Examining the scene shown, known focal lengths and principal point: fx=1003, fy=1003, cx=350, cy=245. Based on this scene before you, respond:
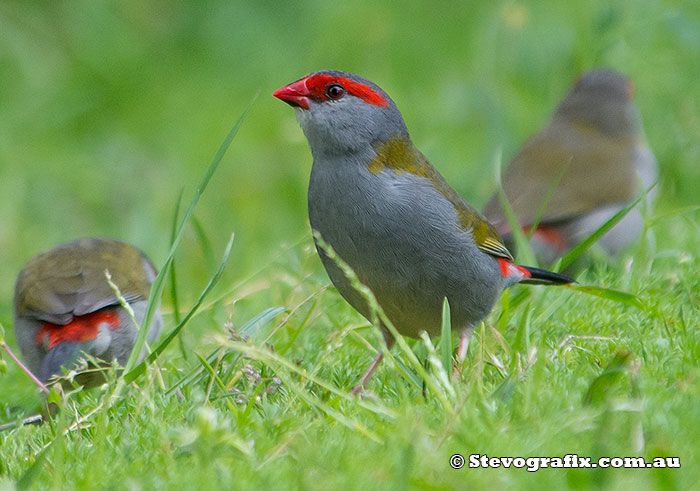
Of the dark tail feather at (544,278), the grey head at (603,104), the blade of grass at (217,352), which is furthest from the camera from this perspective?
the grey head at (603,104)

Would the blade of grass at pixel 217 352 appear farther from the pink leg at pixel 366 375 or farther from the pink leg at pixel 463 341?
the pink leg at pixel 463 341

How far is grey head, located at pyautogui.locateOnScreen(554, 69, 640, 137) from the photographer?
24.6 feet

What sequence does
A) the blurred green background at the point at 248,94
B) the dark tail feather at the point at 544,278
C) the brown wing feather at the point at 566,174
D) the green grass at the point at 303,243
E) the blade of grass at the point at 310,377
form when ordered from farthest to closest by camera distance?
1. the blurred green background at the point at 248,94
2. the brown wing feather at the point at 566,174
3. the dark tail feather at the point at 544,278
4. the blade of grass at the point at 310,377
5. the green grass at the point at 303,243

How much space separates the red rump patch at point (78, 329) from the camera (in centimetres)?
452

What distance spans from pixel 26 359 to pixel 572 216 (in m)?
3.53

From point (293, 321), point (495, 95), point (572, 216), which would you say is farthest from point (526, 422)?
point (495, 95)

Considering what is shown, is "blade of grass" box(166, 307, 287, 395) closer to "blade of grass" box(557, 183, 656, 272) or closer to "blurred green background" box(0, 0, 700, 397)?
"blade of grass" box(557, 183, 656, 272)

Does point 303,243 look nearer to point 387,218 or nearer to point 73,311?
point 73,311

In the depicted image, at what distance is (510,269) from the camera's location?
14.5ft

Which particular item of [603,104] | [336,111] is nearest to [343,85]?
[336,111]

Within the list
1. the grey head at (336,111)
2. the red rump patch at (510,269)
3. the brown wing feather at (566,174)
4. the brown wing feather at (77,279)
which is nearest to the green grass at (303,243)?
the red rump patch at (510,269)

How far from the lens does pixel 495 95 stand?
870 cm

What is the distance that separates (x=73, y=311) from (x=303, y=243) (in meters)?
2.29

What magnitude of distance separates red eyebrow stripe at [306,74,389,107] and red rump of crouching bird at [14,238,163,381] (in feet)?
4.55
